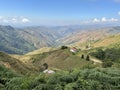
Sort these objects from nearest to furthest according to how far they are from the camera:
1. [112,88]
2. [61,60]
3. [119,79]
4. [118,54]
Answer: [112,88] < [119,79] < [61,60] < [118,54]

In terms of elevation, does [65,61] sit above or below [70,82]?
below

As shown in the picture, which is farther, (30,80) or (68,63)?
(68,63)

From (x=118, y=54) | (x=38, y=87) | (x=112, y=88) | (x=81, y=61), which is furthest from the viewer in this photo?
(x=118, y=54)

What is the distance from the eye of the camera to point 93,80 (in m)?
37.5

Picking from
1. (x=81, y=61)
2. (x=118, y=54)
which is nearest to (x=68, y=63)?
(x=81, y=61)

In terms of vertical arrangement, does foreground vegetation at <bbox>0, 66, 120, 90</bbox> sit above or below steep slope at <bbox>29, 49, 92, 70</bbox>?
above

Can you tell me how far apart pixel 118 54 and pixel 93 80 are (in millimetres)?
164742

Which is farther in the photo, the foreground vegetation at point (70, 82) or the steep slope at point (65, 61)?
the steep slope at point (65, 61)

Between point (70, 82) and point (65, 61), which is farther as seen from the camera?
point (65, 61)

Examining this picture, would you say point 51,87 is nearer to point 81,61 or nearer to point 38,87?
point 38,87

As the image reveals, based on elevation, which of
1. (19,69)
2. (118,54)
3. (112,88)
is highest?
(112,88)

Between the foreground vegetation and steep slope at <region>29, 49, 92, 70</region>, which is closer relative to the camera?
the foreground vegetation

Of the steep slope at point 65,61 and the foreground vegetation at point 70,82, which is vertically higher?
the foreground vegetation at point 70,82

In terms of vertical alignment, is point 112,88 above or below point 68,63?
above
